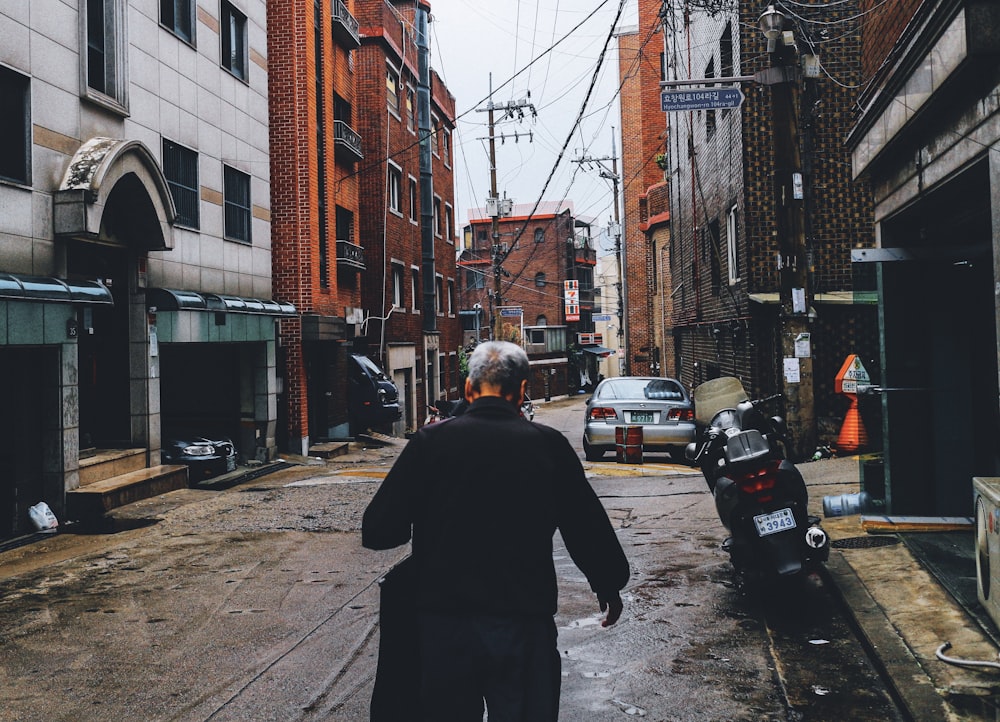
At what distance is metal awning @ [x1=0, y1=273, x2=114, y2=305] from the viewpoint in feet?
30.7

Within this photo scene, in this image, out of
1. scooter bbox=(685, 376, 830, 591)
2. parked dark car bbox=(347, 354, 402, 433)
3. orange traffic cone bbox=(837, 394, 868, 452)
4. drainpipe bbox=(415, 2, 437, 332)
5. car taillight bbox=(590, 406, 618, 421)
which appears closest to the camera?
scooter bbox=(685, 376, 830, 591)

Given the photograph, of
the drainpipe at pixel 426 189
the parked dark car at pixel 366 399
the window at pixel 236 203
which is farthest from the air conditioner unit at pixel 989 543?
the drainpipe at pixel 426 189

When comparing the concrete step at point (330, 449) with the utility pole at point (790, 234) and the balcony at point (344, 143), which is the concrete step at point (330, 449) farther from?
the utility pole at point (790, 234)

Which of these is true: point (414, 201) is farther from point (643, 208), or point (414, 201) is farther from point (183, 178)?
point (183, 178)

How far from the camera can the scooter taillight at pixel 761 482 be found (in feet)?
19.6

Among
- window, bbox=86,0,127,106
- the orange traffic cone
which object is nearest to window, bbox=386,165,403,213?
window, bbox=86,0,127,106

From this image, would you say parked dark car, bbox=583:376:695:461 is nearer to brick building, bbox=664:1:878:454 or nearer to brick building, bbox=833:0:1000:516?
brick building, bbox=664:1:878:454

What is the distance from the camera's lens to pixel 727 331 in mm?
18797

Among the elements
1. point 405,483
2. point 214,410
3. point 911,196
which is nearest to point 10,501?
point 214,410

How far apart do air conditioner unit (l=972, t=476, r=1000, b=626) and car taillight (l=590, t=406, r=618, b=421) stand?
32.5ft

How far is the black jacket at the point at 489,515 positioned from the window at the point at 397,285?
85.3 feet

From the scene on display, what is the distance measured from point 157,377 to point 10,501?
3.56m

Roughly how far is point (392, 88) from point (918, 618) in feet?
88.6

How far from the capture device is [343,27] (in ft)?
75.4
